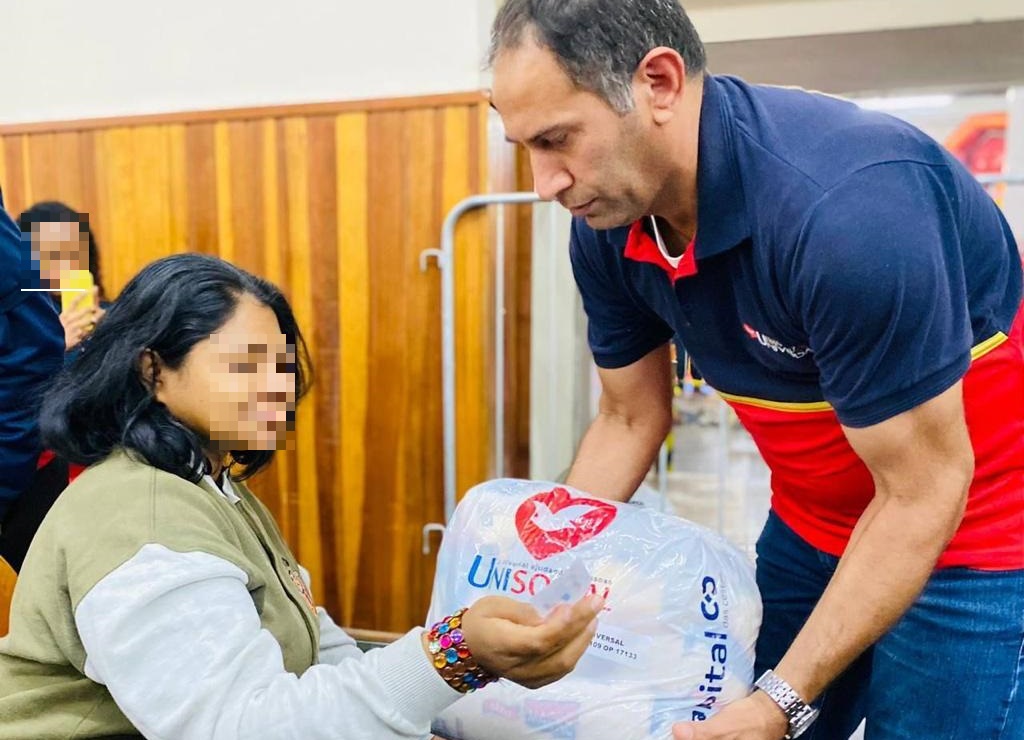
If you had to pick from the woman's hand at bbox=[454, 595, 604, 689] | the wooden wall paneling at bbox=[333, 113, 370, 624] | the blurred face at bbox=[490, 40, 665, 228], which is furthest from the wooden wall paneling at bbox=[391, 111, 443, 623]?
the woman's hand at bbox=[454, 595, 604, 689]

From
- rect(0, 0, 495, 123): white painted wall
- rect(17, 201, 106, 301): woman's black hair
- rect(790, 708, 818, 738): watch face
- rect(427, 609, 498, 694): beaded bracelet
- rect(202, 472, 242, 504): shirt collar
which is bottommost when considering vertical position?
rect(790, 708, 818, 738): watch face

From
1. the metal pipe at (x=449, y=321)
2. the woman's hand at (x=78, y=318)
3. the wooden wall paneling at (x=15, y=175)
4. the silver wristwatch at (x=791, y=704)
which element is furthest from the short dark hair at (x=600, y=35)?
the wooden wall paneling at (x=15, y=175)

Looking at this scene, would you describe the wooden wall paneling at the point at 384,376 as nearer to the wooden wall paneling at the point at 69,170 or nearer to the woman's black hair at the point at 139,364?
the wooden wall paneling at the point at 69,170

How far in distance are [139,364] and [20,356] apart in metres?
0.70

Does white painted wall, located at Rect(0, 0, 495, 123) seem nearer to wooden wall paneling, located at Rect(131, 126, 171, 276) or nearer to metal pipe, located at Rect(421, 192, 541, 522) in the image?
wooden wall paneling, located at Rect(131, 126, 171, 276)

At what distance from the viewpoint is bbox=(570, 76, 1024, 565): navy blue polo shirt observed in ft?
2.47

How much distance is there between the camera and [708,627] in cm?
96

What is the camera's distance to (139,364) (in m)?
0.88

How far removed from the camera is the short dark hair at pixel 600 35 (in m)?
0.79

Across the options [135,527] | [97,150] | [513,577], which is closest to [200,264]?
[135,527]

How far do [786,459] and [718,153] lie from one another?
418mm

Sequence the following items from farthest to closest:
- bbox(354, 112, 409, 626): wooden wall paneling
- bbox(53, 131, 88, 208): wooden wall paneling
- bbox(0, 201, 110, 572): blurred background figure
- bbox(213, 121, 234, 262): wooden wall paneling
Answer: bbox(53, 131, 88, 208): wooden wall paneling, bbox(213, 121, 234, 262): wooden wall paneling, bbox(354, 112, 409, 626): wooden wall paneling, bbox(0, 201, 110, 572): blurred background figure

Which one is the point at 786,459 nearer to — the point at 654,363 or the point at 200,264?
the point at 654,363

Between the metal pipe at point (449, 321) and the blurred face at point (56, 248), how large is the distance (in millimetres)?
839
